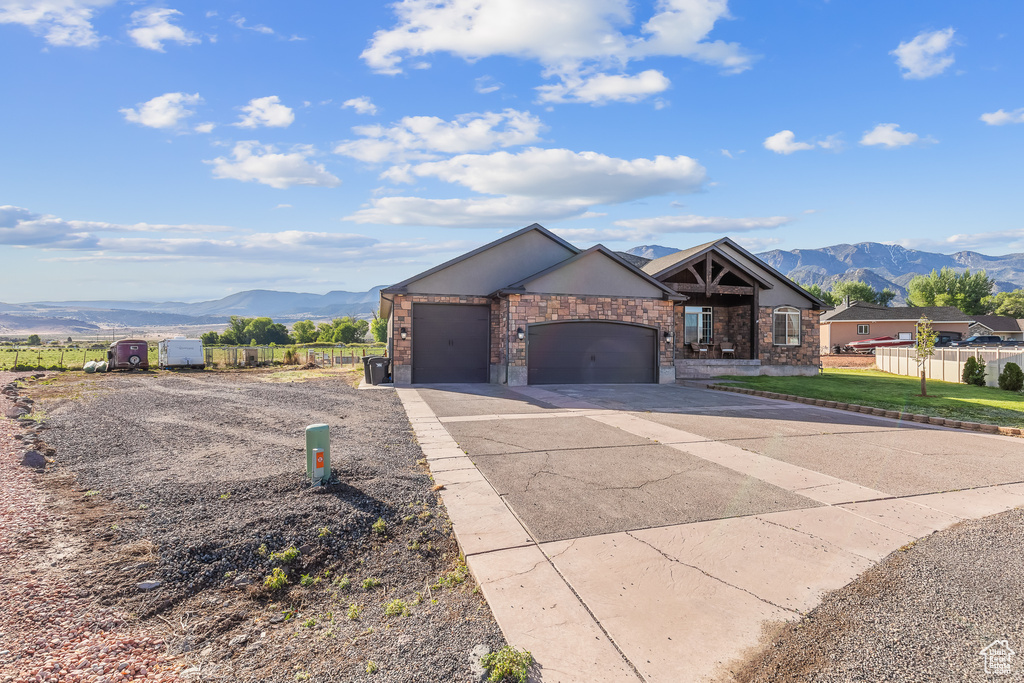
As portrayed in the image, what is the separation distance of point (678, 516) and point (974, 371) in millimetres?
20229

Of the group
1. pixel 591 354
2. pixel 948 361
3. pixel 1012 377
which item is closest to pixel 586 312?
pixel 591 354

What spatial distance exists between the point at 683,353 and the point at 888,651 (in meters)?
19.5

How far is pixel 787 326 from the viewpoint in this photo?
22.6 m

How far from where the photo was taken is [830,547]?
438 centimetres

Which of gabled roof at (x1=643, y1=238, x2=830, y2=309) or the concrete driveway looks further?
gabled roof at (x1=643, y1=238, x2=830, y2=309)

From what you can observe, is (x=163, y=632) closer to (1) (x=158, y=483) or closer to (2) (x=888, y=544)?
(1) (x=158, y=483)

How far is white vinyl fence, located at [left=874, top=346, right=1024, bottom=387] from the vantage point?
58.8 ft

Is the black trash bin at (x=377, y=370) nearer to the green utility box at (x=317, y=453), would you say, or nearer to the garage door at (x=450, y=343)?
the garage door at (x=450, y=343)

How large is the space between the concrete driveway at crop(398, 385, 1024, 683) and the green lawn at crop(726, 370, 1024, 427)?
2067mm

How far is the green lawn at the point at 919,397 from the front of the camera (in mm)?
11164

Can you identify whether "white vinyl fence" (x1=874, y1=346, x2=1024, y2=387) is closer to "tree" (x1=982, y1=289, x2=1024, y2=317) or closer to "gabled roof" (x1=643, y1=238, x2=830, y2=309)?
"gabled roof" (x1=643, y1=238, x2=830, y2=309)

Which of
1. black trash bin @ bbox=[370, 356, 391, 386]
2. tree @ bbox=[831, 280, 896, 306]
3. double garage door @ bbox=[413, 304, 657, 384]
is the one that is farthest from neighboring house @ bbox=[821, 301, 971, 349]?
black trash bin @ bbox=[370, 356, 391, 386]

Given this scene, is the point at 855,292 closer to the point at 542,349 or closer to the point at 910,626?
the point at 542,349

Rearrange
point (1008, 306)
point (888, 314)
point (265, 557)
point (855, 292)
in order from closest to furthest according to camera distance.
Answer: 1. point (265, 557)
2. point (888, 314)
3. point (1008, 306)
4. point (855, 292)
